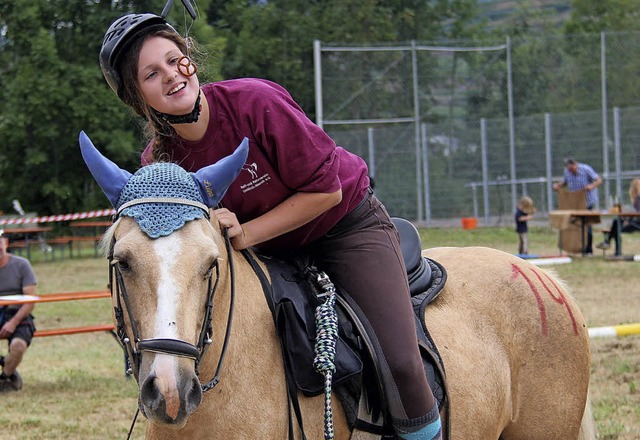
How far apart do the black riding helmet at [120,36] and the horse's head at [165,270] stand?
390mm

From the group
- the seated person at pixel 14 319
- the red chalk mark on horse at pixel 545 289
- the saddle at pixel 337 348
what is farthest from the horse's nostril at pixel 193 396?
the seated person at pixel 14 319

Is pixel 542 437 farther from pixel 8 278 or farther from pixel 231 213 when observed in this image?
pixel 8 278

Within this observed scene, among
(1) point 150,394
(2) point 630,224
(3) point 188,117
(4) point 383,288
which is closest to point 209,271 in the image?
(1) point 150,394

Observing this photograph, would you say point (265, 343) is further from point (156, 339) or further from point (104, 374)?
point (104, 374)

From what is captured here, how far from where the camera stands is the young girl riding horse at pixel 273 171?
320 cm

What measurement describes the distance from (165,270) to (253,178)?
0.71 m

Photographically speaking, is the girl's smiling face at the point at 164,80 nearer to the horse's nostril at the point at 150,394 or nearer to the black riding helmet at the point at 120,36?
the black riding helmet at the point at 120,36

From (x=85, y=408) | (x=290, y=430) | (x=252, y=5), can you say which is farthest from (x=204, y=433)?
(x=252, y=5)

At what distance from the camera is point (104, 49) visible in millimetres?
3217

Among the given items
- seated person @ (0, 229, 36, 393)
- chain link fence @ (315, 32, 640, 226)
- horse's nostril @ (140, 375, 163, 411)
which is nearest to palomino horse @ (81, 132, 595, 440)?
horse's nostril @ (140, 375, 163, 411)

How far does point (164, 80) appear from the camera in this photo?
3.19 meters

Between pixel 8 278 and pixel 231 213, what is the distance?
7.11 m

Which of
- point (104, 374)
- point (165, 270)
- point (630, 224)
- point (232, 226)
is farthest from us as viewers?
point (630, 224)

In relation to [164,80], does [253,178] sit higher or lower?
lower
